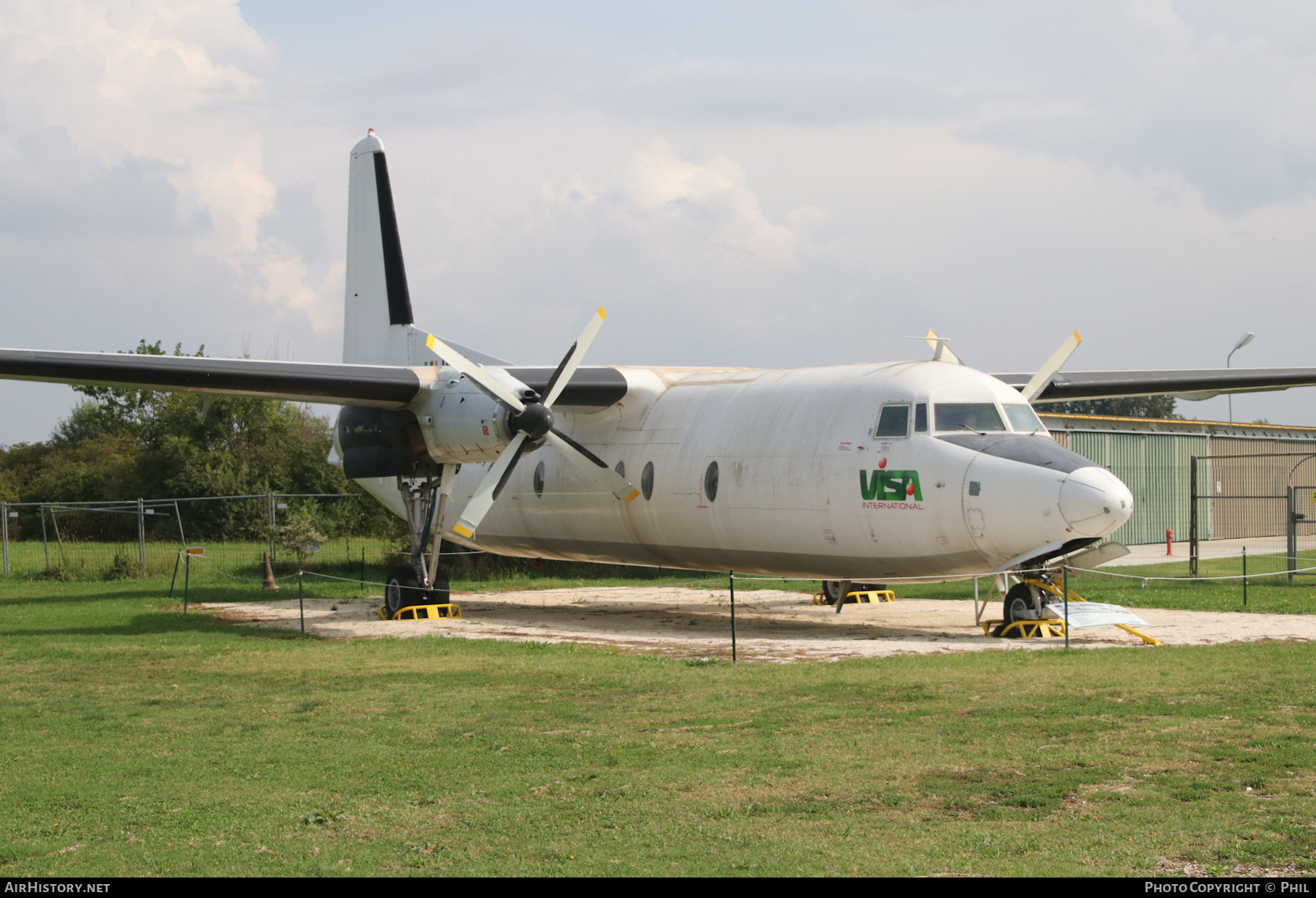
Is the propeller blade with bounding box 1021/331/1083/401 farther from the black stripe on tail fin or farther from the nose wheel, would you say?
the black stripe on tail fin

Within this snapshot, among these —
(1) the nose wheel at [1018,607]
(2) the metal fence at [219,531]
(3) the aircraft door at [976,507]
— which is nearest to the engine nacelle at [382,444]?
(3) the aircraft door at [976,507]

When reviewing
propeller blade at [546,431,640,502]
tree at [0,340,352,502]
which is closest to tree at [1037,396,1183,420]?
tree at [0,340,352,502]

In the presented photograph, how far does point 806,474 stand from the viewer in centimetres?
1584

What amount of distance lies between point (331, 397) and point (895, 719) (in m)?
11.2

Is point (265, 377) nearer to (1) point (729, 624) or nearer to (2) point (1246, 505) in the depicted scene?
(1) point (729, 624)

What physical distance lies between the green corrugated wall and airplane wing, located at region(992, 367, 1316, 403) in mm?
12561

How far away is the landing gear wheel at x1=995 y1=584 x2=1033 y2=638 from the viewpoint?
1506 centimetres

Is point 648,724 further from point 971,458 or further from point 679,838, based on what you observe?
point 971,458

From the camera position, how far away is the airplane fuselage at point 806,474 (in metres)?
14.1

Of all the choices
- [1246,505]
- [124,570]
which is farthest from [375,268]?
[1246,505]

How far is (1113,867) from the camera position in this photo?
5.64 metres

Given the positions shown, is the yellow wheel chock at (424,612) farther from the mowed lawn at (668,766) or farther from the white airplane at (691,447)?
the mowed lawn at (668,766)

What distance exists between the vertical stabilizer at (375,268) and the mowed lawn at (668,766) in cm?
993

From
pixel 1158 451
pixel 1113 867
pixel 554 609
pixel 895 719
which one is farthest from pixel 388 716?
pixel 1158 451
